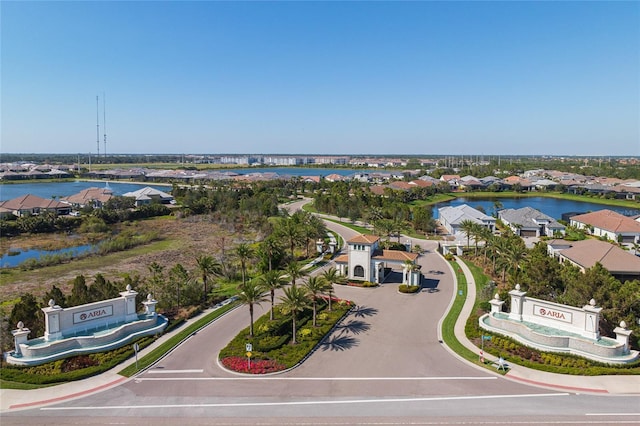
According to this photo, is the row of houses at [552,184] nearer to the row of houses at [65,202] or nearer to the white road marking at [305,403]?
the row of houses at [65,202]

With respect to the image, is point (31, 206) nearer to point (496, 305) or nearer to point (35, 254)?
point (35, 254)

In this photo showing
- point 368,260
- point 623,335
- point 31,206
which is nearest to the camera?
point 623,335

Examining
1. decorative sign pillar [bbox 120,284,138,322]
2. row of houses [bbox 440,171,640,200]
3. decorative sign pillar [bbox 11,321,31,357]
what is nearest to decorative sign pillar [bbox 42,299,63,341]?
decorative sign pillar [bbox 11,321,31,357]

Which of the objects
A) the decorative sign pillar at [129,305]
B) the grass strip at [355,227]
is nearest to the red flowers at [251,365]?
the decorative sign pillar at [129,305]

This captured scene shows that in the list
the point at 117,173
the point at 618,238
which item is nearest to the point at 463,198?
the point at 618,238

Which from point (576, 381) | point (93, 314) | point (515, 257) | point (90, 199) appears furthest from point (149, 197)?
point (576, 381)
